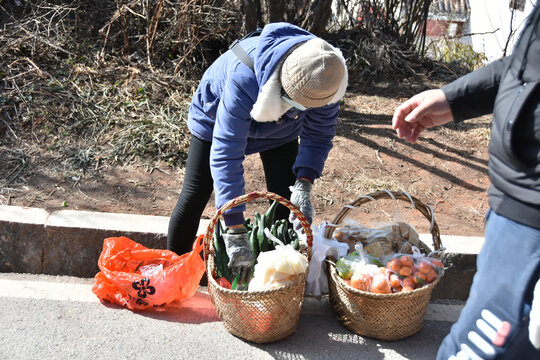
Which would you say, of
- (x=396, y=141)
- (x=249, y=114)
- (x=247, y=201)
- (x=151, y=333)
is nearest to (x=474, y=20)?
(x=396, y=141)

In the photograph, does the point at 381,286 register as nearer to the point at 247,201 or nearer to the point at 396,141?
the point at 247,201

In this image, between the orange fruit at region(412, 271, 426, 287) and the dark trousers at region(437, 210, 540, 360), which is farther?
the orange fruit at region(412, 271, 426, 287)

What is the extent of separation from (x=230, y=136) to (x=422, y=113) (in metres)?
0.92

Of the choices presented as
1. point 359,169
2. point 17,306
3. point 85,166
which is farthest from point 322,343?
point 85,166

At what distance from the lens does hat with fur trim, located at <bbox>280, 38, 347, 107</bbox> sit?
7.60 feet

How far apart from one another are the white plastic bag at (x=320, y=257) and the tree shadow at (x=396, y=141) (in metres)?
1.92

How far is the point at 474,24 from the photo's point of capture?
17062mm

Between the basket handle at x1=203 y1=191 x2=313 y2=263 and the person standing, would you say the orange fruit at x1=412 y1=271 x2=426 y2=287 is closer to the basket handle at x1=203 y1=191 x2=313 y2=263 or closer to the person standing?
the basket handle at x1=203 y1=191 x2=313 y2=263

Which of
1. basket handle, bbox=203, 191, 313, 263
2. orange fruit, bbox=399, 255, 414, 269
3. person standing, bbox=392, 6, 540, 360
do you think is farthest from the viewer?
orange fruit, bbox=399, 255, 414, 269

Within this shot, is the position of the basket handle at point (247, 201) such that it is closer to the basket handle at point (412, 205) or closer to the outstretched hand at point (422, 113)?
the basket handle at point (412, 205)

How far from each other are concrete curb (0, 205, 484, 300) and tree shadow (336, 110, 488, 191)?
1241 millimetres

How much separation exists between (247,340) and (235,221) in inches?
25.2

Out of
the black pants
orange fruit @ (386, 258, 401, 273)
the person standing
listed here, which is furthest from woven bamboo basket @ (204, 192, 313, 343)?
the person standing

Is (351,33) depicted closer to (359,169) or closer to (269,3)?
(269,3)
